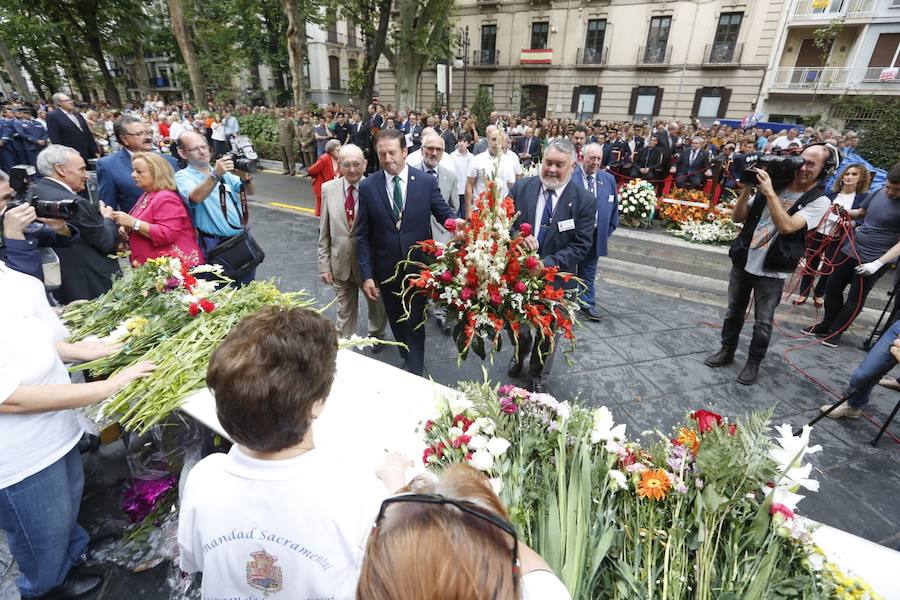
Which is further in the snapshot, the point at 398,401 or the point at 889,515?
the point at 889,515

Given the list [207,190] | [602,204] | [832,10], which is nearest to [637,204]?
[602,204]

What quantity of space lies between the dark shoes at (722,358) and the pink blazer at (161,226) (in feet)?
14.7

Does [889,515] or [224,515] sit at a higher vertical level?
[224,515]

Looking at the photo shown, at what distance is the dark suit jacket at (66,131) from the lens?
812cm

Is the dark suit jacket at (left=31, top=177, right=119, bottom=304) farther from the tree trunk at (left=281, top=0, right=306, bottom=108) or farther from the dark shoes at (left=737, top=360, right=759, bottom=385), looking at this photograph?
the tree trunk at (left=281, top=0, right=306, bottom=108)

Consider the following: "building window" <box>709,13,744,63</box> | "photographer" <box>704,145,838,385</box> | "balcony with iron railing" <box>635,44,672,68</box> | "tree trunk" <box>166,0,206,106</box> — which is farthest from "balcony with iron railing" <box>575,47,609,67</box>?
"photographer" <box>704,145,838,385</box>

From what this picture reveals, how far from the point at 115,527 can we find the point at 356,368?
1.60 metres

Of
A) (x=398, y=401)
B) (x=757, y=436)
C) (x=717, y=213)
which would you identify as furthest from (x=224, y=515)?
(x=717, y=213)

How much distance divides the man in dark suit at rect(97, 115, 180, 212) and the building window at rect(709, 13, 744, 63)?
2919 centimetres

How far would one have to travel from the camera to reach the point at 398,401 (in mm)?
2141

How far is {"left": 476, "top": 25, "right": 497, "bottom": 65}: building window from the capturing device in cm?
3008

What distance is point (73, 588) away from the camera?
6.77 feet

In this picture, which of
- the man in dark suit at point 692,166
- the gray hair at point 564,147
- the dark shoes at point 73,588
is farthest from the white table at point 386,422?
the man in dark suit at point 692,166

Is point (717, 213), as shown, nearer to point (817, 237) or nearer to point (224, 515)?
point (817, 237)
